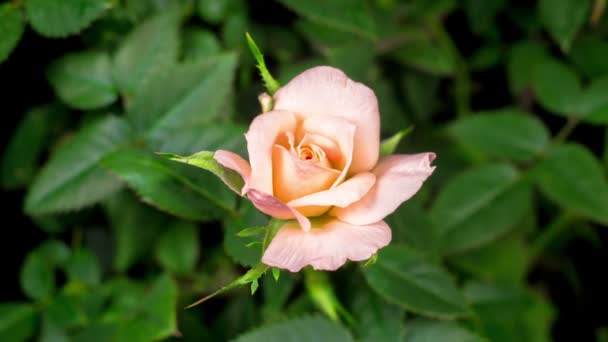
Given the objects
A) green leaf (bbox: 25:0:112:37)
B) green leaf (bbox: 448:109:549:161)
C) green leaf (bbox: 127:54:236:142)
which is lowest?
green leaf (bbox: 448:109:549:161)

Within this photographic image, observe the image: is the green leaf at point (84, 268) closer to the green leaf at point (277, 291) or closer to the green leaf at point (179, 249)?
the green leaf at point (179, 249)

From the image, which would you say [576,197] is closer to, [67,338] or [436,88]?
[436,88]

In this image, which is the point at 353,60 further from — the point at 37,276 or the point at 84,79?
the point at 37,276

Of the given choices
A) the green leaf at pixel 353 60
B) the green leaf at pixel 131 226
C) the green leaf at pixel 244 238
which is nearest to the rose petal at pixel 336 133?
the green leaf at pixel 244 238

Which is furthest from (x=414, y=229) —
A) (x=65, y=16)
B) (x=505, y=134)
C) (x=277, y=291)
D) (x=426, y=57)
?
(x=65, y=16)

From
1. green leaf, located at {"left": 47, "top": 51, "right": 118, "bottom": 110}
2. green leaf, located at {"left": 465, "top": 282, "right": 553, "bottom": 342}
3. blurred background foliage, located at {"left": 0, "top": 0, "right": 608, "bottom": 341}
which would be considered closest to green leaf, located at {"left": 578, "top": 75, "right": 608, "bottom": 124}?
blurred background foliage, located at {"left": 0, "top": 0, "right": 608, "bottom": 341}

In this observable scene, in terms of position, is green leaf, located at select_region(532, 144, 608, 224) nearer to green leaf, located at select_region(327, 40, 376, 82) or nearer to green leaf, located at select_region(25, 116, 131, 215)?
green leaf, located at select_region(327, 40, 376, 82)
